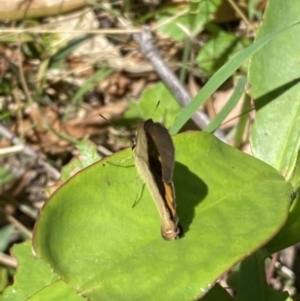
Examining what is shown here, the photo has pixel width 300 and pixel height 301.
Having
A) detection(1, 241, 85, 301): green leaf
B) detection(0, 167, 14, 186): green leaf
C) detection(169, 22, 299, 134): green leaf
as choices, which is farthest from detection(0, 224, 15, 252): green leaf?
detection(169, 22, 299, 134): green leaf

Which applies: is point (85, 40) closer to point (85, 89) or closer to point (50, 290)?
point (85, 89)

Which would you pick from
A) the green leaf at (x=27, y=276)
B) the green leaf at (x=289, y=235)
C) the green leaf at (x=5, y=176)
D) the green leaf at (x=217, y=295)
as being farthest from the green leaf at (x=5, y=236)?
the green leaf at (x=289, y=235)

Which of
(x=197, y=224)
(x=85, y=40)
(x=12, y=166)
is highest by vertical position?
(x=197, y=224)

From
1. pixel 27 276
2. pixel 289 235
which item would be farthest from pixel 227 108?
pixel 27 276

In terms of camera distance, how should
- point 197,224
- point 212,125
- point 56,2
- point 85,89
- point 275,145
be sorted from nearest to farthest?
A: point 197,224 < point 275,145 < point 212,125 < point 56,2 < point 85,89

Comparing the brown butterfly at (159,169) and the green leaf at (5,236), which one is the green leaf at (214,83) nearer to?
the brown butterfly at (159,169)

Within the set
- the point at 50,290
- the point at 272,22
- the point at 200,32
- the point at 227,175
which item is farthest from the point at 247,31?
the point at 50,290

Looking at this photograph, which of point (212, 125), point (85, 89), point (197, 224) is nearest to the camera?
point (197, 224)
